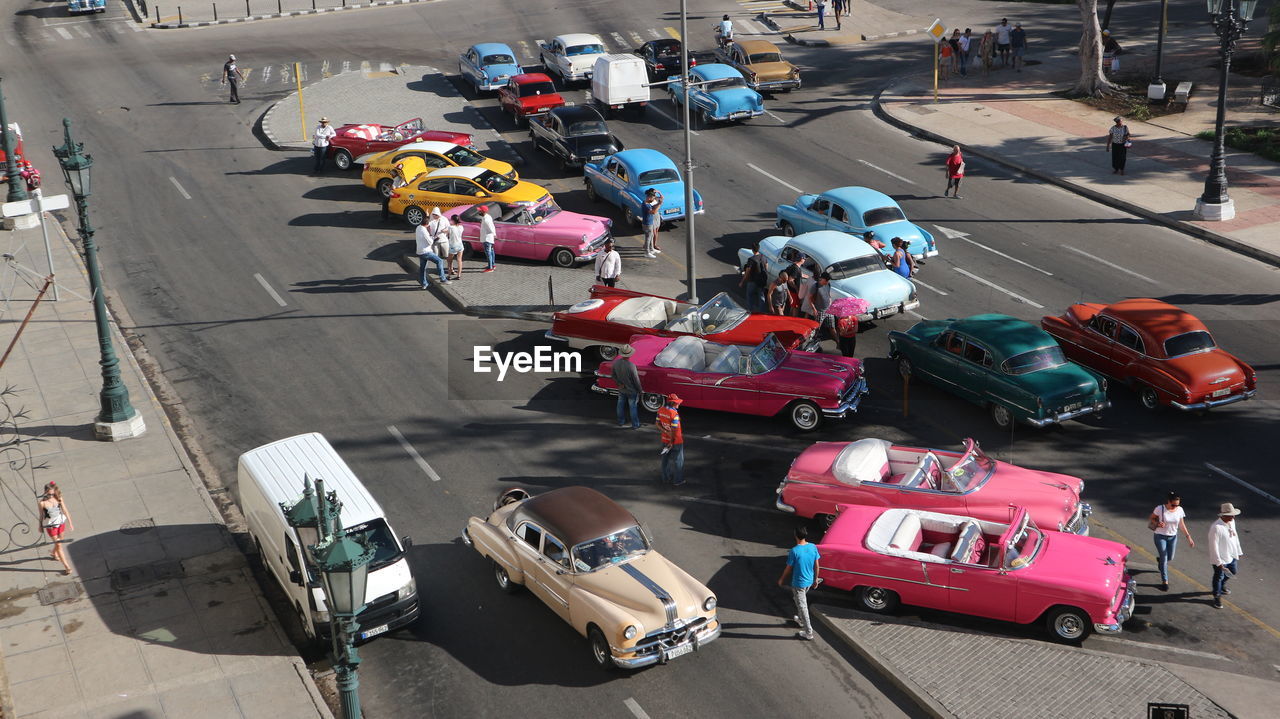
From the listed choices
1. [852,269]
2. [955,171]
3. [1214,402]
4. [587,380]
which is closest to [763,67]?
[955,171]

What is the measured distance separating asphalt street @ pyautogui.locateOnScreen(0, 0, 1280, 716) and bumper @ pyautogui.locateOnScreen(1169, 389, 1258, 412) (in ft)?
1.03

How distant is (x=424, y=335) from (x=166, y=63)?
1216 inches

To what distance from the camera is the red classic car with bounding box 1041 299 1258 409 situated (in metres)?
21.0

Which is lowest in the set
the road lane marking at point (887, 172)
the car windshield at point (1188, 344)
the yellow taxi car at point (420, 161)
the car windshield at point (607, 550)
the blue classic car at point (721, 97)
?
the car windshield at point (607, 550)

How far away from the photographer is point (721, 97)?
3938 centimetres

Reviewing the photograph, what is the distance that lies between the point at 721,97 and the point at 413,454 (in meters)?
21.9

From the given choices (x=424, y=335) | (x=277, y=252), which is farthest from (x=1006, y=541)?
(x=277, y=252)

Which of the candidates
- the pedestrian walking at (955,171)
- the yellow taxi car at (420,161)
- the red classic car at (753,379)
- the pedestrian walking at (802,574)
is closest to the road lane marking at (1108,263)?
the pedestrian walking at (955,171)

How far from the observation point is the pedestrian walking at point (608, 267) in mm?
26562

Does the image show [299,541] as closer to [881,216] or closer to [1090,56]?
[881,216]

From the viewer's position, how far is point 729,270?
95.0 ft

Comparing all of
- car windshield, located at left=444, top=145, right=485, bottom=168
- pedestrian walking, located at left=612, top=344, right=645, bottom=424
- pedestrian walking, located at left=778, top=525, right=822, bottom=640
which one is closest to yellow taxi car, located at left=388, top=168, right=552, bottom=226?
car windshield, located at left=444, top=145, right=485, bottom=168

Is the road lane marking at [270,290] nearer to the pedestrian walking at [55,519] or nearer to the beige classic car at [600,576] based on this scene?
the pedestrian walking at [55,519]

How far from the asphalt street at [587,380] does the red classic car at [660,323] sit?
1.24 meters
